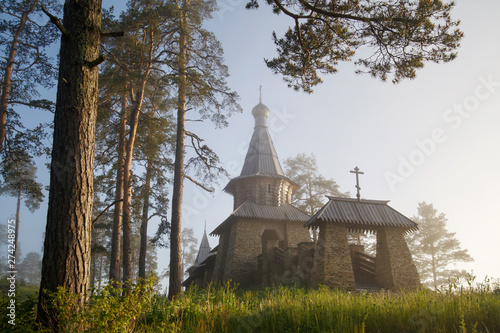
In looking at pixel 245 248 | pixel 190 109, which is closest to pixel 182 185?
pixel 190 109

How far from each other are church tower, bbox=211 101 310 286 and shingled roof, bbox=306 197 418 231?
429 centimetres

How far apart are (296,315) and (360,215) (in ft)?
34.3

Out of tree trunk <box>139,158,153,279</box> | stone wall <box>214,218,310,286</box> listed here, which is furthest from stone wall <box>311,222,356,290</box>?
tree trunk <box>139,158,153,279</box>

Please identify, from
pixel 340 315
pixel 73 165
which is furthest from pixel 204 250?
pixel 73 165

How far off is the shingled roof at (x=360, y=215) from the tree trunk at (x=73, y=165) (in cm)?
1085

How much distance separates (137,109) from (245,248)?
10571 mm

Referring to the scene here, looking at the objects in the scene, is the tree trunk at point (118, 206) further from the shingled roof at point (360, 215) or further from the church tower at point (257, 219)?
the shingled roof at point (360, 215)

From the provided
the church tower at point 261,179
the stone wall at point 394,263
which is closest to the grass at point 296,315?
the stone wall at point 394,263

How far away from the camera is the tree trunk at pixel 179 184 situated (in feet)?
35.2

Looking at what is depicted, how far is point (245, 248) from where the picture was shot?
20.0m

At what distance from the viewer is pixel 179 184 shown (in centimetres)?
1166

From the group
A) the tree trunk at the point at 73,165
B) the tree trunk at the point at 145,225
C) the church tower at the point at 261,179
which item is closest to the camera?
the tree trunk at the point at 73,165

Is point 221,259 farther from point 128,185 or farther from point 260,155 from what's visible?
point 128,185

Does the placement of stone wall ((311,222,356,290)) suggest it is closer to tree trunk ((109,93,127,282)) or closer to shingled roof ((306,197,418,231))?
shingled roof ((306,197,418,231))
